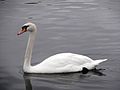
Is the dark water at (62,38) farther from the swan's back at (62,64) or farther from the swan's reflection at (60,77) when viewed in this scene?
the swan's back at (62,64)

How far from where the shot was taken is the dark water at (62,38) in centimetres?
966

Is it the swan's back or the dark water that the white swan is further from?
the dark water

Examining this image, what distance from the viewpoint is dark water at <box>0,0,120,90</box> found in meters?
9.66

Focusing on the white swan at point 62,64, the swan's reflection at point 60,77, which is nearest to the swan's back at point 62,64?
the white swan at point 62,64

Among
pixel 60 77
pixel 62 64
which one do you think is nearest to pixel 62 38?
pixel 62 64

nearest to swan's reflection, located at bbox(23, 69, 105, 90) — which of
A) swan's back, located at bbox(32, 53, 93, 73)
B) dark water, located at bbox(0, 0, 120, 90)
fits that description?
dark water, located at bbox(0, 0, 120, 90)

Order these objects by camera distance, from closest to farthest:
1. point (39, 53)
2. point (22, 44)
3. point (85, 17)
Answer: point (39, 53)
point (22, 44)
point (85, 17)

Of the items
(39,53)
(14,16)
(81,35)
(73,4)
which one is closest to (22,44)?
(39,53)

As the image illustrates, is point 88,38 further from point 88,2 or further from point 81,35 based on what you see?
point 88,2

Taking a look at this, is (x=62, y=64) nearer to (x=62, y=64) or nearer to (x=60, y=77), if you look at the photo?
(x=62, y=64)

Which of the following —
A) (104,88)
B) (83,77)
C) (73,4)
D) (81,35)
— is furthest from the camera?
(73,4)

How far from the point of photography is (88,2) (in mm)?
18875

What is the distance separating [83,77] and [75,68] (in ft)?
1.15

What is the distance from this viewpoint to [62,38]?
1309cm
